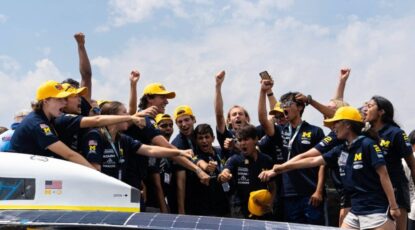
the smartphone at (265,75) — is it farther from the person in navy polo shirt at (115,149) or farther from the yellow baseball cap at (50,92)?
the yellow baseball cap at (50,92)

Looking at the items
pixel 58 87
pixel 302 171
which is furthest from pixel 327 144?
pixel 58 87

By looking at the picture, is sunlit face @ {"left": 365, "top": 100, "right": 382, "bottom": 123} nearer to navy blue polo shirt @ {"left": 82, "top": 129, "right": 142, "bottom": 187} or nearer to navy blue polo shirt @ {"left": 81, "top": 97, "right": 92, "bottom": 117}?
navy blue polo shirt @ {"left": 82, "top": 129, "right": 142, "bottom": 187}

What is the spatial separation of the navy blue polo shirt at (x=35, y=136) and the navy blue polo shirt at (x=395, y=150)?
3021 mm

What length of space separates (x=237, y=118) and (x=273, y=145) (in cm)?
62

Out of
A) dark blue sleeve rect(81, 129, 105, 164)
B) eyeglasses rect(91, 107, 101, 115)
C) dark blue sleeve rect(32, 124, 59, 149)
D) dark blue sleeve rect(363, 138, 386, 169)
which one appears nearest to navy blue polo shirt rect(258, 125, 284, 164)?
dark blue sleeve rect(363, 138, 386, 169)

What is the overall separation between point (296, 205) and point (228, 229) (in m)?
2.73

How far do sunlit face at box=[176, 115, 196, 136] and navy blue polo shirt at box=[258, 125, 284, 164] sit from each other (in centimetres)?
80

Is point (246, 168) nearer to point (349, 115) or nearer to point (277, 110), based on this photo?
point (277, 110)

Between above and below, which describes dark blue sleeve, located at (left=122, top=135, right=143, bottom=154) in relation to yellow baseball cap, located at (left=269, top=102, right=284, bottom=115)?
below

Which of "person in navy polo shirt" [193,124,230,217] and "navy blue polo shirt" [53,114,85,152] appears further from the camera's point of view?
"person in navy polo shirt" [193,124,230,217]

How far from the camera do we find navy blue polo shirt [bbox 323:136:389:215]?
4.89 meters

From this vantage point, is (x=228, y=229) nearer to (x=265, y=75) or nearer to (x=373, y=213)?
(x=373, y=213)

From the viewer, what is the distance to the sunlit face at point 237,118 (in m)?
6.78

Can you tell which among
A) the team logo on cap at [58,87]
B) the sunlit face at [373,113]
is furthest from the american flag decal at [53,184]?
the sunlit face at [373,113]
